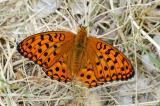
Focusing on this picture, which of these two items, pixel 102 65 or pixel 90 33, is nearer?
pixel 102 65

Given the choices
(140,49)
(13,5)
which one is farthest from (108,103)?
(13,5)

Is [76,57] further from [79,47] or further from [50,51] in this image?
[50,51]

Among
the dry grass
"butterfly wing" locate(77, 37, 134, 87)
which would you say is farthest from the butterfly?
the dry grass

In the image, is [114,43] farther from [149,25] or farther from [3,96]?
[3,96]

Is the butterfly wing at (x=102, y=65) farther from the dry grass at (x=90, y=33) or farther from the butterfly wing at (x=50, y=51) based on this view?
the dry grass at (x=90, y=33)

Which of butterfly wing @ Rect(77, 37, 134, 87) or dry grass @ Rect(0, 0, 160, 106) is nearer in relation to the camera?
butterfly wing @ Rect(77, 37, 134, 87)

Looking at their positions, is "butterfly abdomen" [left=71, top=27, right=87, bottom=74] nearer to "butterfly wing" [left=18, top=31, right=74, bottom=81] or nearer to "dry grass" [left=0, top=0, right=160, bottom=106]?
"butterfly wing" [left=18, top=31, right=74, bottom=81]

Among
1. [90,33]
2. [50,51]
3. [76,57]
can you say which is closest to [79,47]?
[76,57]
